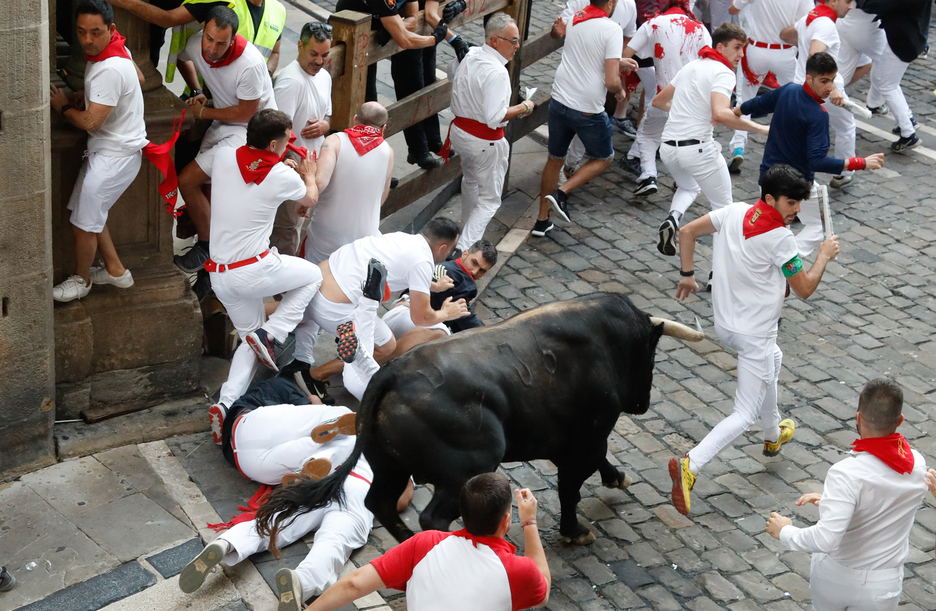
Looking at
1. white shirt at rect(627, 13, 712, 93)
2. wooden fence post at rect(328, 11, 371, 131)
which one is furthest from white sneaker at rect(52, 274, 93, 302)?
white shirt at rect(627, 13, 712, 93)

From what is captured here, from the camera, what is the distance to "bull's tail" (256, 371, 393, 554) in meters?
5.22

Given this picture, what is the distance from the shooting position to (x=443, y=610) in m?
4.16

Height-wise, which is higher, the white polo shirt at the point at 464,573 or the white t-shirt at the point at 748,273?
the white t-shirt at the point at 748,273

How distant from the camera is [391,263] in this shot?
6891mm

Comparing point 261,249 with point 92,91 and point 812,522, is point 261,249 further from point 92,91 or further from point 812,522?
point 812,522

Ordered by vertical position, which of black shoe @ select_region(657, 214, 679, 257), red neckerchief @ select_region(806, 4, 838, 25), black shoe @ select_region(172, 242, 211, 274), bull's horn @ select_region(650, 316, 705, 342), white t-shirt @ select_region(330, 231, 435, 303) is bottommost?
black shoe @ select_region(657, 214, 679, 257)

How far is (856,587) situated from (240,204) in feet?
13.0

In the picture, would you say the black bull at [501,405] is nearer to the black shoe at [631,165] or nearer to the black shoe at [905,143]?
the black shoe at [631,165]

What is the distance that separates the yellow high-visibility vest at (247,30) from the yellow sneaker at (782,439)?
4322 millimetres

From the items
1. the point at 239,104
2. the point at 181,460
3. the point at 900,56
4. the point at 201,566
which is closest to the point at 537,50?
the point at 900,56

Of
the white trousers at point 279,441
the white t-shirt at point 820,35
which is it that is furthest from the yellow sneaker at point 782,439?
the white t-shirt at point 820,35

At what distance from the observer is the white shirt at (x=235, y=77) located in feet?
22.0

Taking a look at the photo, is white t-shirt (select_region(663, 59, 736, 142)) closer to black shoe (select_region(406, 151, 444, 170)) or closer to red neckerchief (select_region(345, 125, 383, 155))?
black shoe (select_region(406, 151, 444, 170))

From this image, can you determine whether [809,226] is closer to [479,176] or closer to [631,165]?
[479,176]
